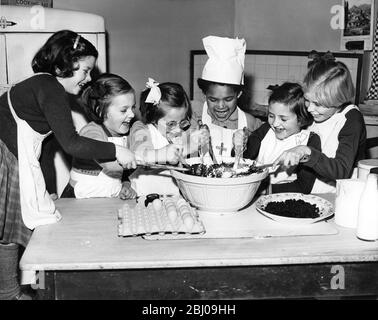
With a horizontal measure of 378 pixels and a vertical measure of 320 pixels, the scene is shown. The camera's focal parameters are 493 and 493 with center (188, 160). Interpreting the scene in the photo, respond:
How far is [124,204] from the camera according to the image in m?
1.76

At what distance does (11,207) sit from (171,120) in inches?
30.9

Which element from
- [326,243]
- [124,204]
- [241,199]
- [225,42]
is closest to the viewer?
[326,243]

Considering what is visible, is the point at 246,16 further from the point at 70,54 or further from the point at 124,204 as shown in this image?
the point at 124,204

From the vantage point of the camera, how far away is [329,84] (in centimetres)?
208

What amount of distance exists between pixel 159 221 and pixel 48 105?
1.91 feet

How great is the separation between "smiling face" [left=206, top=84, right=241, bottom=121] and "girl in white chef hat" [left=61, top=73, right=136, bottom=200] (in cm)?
45

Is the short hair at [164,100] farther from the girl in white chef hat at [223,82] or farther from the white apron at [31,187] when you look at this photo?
the white apron at [31,187]

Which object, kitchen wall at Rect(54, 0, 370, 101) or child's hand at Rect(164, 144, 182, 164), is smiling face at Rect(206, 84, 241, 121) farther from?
kitchen wall at Rect(54, 0, 370, 101)

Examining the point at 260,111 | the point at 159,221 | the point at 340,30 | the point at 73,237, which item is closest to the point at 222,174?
the point at 159,221

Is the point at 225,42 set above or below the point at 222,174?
above

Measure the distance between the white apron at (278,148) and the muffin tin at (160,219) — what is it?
0.65 metres

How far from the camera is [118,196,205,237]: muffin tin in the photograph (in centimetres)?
149

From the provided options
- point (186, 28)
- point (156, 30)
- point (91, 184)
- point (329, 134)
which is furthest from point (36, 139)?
point (186, 28)

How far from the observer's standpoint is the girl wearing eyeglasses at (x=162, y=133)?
7.16 feet
